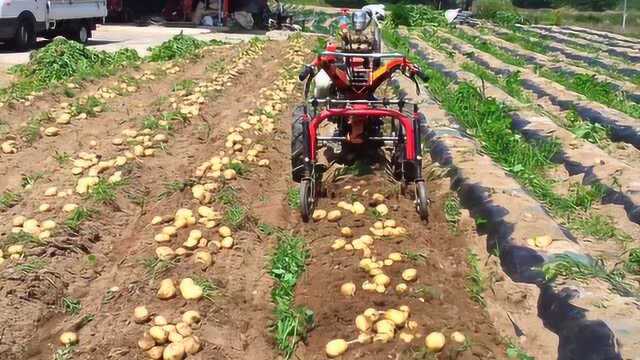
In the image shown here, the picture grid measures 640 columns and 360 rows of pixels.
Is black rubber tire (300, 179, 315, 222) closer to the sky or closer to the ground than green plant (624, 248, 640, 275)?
closer to the sky

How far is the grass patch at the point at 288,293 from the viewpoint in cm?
402

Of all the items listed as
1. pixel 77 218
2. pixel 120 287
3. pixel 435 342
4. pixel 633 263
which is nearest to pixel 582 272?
pixel 633 263

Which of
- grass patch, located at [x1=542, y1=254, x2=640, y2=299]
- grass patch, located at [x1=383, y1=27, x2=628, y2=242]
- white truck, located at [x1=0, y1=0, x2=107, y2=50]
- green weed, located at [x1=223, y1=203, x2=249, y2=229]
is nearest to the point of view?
grass patch, located at [x1=542, y1=254, x2=640, y2=299]

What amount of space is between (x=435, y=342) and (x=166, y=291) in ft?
5.56

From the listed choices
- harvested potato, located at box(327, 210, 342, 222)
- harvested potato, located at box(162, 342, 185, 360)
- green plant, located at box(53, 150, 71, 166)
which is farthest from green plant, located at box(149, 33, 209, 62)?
harvested potato, located at box(162, 342, 185, 360)

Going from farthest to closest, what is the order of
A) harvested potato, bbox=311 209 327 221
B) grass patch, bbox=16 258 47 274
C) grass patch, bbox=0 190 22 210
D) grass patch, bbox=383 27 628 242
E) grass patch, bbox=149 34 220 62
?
grass patch, bbox=149 34 220 62 → grass patch, bbox=383 27 628 242 → grass patch, bbox=0 190 22 210 → harvested potato, bbox=311 209 327 221 → grass patch, bbox=16 258 47 274

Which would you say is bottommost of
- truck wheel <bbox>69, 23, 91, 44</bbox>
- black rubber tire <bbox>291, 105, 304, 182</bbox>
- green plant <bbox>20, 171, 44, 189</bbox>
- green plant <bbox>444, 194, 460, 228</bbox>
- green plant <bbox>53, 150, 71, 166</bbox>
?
green plant <bbox>444, 194, 460, 228</bbox>

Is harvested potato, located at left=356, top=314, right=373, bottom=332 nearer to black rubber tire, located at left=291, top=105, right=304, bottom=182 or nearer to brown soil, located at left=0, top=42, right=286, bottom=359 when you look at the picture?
brown soil, located at left=0, top=42, right=286, bottom=359

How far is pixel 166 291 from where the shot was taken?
4332mm

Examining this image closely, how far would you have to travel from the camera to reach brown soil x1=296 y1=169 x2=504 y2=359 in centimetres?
390

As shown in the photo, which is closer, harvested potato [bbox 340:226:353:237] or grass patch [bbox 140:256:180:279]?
grass patch [bbox 140:256:180:279]

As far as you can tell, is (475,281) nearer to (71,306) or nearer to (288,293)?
(288,293)

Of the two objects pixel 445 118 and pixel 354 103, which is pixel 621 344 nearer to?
pixel 354 103

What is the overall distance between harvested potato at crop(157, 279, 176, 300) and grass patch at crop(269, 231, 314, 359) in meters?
0.64
